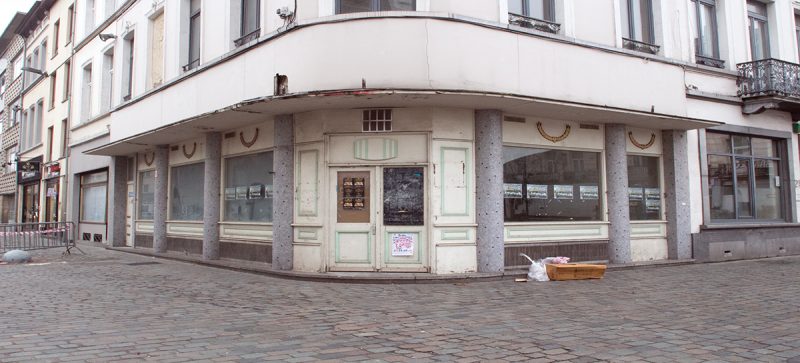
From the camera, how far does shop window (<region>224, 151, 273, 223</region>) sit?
40.0 ft

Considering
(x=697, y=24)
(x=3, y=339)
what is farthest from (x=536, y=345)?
(x=697, y=24)

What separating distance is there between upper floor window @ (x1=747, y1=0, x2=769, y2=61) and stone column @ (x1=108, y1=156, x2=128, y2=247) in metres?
20.1

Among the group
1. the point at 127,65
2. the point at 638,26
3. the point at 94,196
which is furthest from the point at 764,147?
the point at 94,196

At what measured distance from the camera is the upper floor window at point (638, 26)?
1276 cm

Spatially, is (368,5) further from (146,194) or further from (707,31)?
(146,194)

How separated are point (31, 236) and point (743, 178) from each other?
19.8m

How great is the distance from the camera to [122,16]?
18031 mm

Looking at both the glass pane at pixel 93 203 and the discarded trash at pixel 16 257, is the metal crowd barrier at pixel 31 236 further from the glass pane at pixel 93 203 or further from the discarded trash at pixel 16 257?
the glass pane at pixel 93 203

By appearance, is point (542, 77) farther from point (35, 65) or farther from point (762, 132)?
point (35, 65)

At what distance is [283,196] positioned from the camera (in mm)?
10977

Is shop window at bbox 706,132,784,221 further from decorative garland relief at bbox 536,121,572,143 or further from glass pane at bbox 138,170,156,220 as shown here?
glass pane at bbox 138,170,156,220

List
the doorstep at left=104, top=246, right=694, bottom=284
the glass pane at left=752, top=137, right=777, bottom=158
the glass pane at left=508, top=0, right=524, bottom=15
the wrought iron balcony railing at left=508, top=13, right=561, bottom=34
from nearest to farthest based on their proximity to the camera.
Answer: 1. the doorstep at left=104, top=246, right=694, bottom=284
2. the wrought iron balcony railing at left=508, top=13, right=561, bottom=34
3. the glass pane at left=508, top=0, right=524, bottom=15
4. the glass pane at left=752, top=137, right=777, bottom=158

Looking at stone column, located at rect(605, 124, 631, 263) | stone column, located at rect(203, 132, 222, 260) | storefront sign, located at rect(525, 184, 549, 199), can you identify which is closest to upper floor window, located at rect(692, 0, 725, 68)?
stone column, located at rect(605, 124, 631, 263)

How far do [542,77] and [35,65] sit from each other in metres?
29.6
